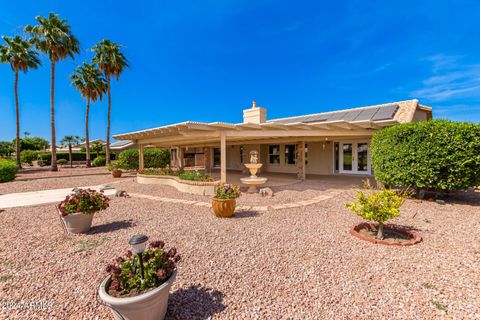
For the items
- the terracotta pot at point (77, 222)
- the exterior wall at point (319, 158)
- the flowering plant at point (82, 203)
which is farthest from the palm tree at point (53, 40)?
the exterior wall at point (319, 158)

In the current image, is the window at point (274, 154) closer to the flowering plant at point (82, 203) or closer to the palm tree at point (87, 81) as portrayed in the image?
the flowering plant at point (82, 203)

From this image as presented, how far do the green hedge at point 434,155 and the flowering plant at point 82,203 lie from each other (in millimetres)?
9406

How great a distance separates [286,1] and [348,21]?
4.27 meters

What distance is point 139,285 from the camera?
6.93 feet

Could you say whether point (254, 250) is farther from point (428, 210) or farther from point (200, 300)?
point (428, 210)

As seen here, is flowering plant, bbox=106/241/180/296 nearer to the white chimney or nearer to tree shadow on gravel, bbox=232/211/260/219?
tree shadow on gravel, bbox=232/211/260/219

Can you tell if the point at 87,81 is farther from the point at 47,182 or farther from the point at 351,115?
the point at 351,115

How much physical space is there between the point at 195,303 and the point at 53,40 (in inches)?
967

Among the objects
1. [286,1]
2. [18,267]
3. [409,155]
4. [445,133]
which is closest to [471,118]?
[445,133]

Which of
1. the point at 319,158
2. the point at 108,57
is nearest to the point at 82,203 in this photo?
the point at 319,158

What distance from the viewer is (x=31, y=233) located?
15.6 feet

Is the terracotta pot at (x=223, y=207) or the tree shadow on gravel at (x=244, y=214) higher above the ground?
the terracotta pot at (x=223, y=207)

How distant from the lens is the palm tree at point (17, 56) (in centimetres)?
1856

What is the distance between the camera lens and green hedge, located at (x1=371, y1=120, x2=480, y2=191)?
633 cm
